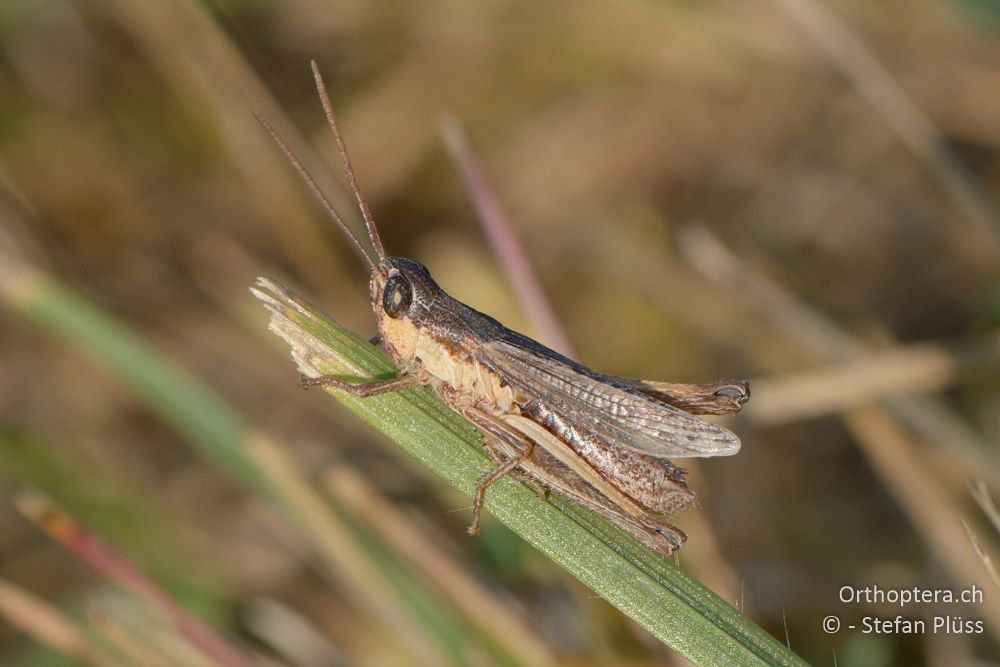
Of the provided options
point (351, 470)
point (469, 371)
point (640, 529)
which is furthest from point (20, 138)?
point (640, 529)

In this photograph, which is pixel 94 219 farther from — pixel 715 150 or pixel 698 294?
pixel 715 150

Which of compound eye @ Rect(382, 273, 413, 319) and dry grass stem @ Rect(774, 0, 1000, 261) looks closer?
compound eye @ Rect(382, 273, 413, 319)

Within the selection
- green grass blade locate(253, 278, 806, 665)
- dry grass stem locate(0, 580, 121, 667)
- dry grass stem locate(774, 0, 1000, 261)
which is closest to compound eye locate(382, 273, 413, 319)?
green grass blade locate(253, 278, 806, 665)

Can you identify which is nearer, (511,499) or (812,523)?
(511,499)

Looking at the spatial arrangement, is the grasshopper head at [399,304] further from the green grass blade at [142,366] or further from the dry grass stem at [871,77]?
the dry grass stem at [871,77]

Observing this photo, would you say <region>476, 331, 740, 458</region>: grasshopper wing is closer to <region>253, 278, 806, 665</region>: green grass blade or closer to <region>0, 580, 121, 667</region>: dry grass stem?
<region>253, 278, 806, 665</region>: green grass blade

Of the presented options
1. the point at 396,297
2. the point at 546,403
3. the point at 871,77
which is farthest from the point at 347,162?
the point at 871,77

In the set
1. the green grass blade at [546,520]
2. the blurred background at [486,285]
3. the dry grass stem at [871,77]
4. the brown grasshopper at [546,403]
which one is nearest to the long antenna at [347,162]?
the brown grasshopper at [546,403]
